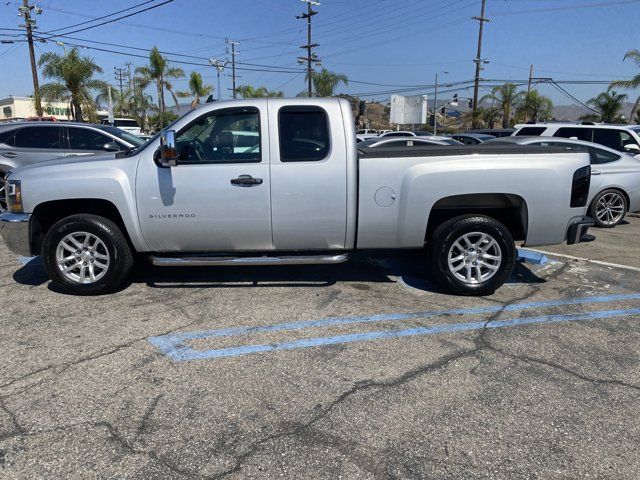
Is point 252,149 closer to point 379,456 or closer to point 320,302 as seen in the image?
point 320,302

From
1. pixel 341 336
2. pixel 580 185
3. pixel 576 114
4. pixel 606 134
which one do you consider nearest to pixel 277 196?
pixel 341 336

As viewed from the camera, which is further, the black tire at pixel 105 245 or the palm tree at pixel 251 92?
the palm tree at pixel 251 92

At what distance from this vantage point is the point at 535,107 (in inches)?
1709

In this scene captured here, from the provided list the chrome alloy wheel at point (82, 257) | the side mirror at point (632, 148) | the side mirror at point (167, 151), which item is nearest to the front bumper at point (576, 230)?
the side mirror at point (167, 151)

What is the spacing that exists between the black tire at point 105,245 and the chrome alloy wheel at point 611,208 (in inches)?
321

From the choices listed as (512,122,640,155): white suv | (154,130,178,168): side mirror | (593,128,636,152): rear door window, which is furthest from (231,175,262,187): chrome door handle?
(593,128,636,152): rear door window

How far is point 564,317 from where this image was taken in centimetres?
460

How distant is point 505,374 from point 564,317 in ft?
4.67

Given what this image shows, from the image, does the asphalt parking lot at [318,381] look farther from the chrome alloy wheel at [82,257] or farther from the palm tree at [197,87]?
the palm tree at [197,87]

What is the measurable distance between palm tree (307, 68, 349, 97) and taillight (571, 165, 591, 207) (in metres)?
39.3

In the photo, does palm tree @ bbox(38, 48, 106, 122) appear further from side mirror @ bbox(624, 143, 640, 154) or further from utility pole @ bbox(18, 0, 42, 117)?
side mirror @ bbox(624, 143, 640, 154)

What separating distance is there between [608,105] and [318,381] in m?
41.5

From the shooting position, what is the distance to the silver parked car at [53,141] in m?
8.98

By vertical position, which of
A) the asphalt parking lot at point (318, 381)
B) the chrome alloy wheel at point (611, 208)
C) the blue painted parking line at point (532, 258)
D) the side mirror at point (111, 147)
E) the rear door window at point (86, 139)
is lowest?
the asphalt parking lot at point (318, 381)
